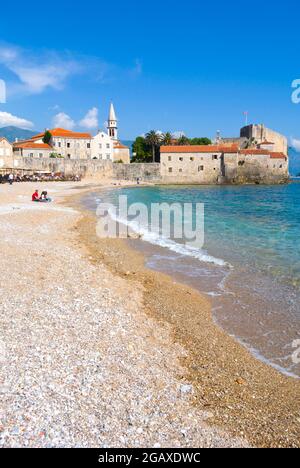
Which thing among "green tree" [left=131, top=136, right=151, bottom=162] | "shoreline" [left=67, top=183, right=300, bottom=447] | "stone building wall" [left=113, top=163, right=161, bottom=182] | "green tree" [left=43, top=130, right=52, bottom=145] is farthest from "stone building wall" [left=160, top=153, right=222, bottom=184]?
"shoreline" [left=67, top=183, right=300, bottom=447]

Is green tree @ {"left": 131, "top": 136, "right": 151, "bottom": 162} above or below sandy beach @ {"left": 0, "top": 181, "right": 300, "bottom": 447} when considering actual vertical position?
above

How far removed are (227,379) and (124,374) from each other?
66.2 inches

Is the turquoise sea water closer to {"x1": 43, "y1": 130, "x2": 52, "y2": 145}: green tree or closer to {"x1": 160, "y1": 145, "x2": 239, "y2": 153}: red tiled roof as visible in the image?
{"x1": 160, "y1": 145, "x2": 239, "y2": 153}: red tiled roof

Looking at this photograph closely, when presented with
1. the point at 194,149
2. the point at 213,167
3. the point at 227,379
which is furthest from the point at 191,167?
the point at 227,379

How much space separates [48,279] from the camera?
9281mm

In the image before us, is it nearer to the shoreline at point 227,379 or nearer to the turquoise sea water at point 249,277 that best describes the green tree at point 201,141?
the turquoise sea water at point 249,277

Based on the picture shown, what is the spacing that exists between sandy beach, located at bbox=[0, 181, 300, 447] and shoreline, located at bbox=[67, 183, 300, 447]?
2 centimetres

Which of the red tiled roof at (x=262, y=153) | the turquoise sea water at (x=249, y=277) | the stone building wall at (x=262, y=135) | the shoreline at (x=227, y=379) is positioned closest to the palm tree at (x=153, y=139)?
the red tiled roof at (x=262, y=153)

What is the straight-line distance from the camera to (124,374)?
536 cm

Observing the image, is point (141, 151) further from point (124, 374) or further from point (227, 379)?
point (124, 374)

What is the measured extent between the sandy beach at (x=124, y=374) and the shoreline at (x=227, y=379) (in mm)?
18

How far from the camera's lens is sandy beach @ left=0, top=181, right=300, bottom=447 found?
4.20 m

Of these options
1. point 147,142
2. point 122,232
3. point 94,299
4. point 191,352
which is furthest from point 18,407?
point 147,142

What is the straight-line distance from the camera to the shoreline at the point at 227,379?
181 inches
